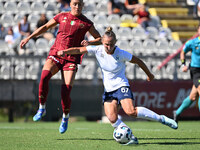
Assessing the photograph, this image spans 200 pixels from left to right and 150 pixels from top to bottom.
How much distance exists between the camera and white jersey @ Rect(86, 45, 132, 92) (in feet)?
24.8

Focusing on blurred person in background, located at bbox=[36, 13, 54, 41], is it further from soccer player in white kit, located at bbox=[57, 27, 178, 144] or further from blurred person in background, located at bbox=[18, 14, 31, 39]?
soccer player in white kit, located at bbox=[57, 27, 178, 144]

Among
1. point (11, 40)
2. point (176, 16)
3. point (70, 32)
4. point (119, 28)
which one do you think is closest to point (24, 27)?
point (11, 40)

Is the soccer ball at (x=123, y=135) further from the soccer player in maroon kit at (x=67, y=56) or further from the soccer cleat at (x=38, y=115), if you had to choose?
the soccer cleat at (x=38, y=115)

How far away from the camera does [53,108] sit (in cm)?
1420

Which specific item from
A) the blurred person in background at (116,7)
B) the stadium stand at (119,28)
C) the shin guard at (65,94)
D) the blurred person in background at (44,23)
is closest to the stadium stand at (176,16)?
the stadium stand at (119,28)

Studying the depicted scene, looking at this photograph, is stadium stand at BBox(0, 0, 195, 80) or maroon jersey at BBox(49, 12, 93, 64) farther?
stadium stand at BBox(0, 0, 195, 80)

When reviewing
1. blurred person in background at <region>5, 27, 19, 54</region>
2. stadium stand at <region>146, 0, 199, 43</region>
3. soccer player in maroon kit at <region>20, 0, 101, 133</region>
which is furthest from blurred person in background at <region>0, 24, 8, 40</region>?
soccer player in maroon kit at <region>20, 0, 101, 133</region>

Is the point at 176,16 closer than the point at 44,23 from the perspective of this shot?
No

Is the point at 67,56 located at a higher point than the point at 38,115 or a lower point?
higher

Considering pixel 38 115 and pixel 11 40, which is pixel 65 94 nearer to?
pixel 38 115

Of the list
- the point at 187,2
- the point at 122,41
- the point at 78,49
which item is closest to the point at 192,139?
the point at 78,49

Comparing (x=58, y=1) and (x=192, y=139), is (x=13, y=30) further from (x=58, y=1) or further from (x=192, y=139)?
(x=192, y=139)

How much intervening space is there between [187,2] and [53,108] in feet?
37.3

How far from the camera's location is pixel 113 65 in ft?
24.9
